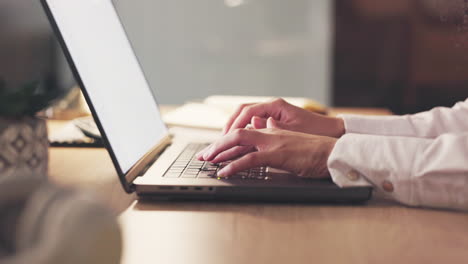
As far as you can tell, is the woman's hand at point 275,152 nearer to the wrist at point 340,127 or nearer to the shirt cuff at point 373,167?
the shirt cuff at point 373,167

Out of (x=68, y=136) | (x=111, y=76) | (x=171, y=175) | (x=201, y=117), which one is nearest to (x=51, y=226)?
(x=171, y=175)

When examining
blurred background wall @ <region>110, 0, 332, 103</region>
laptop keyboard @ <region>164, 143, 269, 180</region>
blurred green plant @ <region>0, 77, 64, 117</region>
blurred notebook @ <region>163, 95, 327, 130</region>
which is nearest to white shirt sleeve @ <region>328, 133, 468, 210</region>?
laptop keyboard @ <region>164, 143, 269, 180</region>

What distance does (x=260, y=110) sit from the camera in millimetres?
938

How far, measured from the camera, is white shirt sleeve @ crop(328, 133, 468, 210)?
2.21 ft

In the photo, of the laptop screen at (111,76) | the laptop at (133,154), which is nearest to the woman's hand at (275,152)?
the laptop at (133,154)

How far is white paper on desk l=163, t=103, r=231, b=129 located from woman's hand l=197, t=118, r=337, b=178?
1.59ft

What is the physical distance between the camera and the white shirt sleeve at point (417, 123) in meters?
0.92

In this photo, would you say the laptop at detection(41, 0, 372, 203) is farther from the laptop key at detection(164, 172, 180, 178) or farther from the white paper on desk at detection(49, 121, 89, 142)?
the white paper on desk at detection(49, 121, 89, 142)

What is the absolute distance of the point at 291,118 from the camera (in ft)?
3.04

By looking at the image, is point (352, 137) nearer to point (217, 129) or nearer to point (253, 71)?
point (217, 129)

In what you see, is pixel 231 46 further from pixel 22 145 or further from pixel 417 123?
pixel 22 145

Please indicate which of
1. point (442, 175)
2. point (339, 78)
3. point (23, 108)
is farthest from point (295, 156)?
point (339, 78)

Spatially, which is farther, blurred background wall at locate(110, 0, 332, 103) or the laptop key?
blurred background wall at locate(110, 0, 332, 103)

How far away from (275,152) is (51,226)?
46cm
